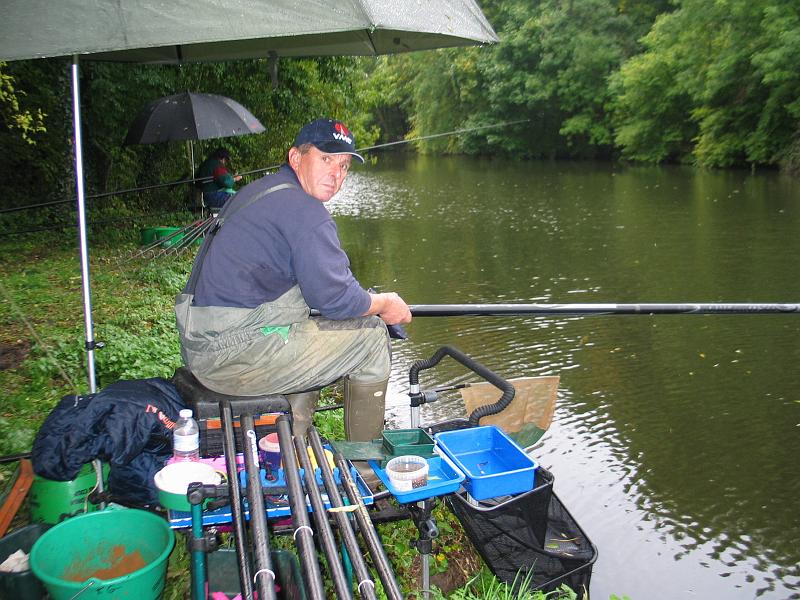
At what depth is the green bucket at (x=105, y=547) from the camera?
8.18 feet

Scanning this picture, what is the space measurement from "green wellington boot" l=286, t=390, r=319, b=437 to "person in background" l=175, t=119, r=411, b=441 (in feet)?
0.24

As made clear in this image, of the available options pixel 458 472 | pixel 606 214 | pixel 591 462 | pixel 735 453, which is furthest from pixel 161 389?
pixel 606 214

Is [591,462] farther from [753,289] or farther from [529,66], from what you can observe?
[529,66]

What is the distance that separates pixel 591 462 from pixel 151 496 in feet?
9.66

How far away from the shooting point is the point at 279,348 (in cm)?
286

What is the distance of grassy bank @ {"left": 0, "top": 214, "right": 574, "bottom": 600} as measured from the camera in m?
3.32

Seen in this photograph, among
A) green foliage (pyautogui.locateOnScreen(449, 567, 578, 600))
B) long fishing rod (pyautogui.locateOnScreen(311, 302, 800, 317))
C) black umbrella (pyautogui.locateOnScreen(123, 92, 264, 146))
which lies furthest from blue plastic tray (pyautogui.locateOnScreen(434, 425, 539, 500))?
black umbrella (pyautogui.locateOnScreen(123, 92, 264, 146))

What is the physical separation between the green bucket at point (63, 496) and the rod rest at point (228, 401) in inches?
15.9

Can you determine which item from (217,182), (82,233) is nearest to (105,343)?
(82,233)

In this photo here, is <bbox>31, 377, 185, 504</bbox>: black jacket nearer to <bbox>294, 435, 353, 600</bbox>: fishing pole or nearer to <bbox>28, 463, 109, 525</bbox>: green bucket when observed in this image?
<bbox>28, 463, 109, 525</bbox>: green bucket

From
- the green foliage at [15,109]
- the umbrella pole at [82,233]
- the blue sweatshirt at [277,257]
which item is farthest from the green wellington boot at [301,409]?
the green foliage at [15,109]

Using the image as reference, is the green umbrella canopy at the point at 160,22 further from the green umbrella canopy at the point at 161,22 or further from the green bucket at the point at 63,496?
the green bucket at the point at 63,496

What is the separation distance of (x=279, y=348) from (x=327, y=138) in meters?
0.80

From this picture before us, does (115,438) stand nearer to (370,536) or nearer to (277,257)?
(277,257)
